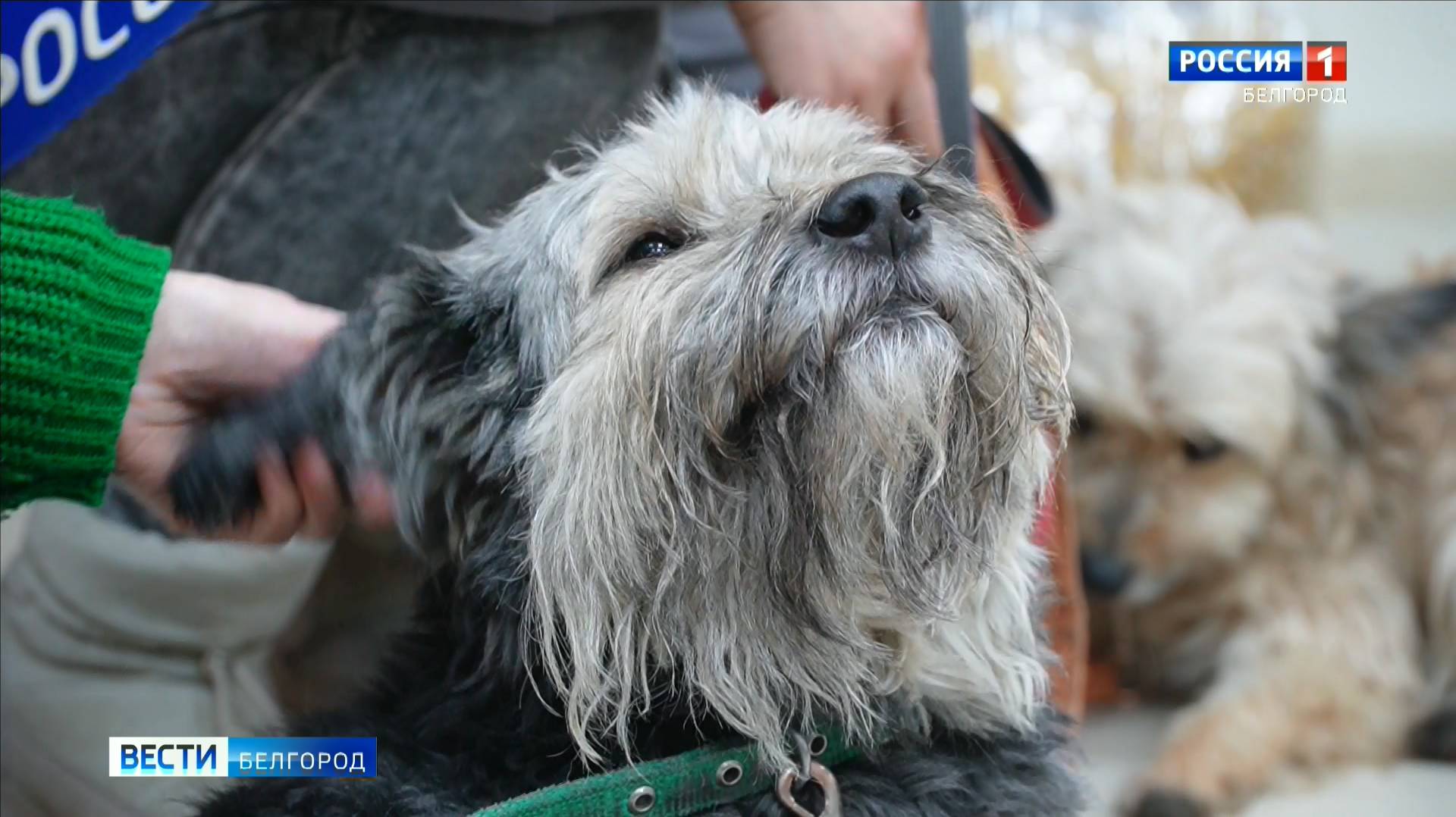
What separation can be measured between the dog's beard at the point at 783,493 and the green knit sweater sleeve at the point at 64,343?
1.15 ft

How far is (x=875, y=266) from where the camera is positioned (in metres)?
0.86

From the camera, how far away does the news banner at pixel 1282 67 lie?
998mm

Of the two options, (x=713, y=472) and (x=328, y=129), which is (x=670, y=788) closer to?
(x=713, y=472)

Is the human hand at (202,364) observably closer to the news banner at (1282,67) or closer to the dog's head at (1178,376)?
the news banner at (1282,67)

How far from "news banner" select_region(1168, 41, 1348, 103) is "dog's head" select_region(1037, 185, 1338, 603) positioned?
2.41ft

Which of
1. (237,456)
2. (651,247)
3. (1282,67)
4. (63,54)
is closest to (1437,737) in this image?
(1282,67)

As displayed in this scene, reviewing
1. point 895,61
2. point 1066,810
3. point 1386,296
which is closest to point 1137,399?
point 1386,296

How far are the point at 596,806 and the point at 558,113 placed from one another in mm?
825

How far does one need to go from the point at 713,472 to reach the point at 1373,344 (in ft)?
4.49

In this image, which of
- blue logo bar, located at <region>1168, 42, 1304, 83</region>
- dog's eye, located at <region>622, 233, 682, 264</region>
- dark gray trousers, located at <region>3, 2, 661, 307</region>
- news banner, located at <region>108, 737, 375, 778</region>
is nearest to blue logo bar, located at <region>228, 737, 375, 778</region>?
news banner, located at <region>108, 737, 375, 778</region>

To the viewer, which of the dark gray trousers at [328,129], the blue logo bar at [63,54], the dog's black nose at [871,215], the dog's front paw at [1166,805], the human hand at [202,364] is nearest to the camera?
the dog's black nose at [871,215]

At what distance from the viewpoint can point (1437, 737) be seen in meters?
1.44

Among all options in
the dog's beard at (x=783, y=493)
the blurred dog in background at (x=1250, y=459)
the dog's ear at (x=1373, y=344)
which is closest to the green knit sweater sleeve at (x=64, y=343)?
the dog's beard at (x=783, y=493)

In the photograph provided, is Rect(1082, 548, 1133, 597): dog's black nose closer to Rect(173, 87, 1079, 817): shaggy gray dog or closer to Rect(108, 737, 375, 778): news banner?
Rect(173, 87, 1079, 817): shaggy gray dog
